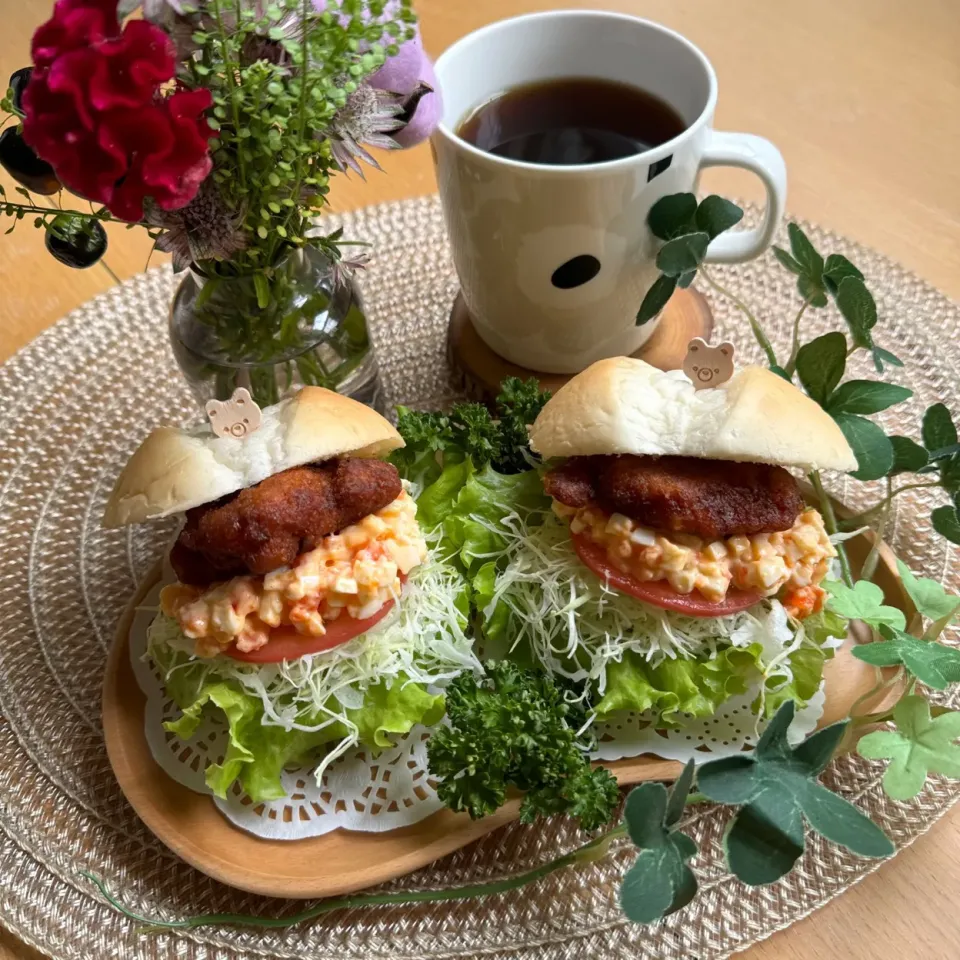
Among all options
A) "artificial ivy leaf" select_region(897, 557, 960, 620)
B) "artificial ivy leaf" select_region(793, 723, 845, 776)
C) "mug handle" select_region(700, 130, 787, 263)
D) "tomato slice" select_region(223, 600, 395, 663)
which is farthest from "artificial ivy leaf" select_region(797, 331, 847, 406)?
"tomato slice" select_region(223, 600, 395, 663)

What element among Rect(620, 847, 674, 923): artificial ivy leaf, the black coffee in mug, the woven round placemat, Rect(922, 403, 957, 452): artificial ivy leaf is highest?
the black coffee in mug

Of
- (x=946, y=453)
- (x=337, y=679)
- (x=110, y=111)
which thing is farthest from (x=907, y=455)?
(x=110, y=111)

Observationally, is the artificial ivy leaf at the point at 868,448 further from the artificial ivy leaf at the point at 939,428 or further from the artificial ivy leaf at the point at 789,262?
the artificial ivy leaf at the point at 789,262

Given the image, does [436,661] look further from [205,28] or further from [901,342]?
[901,342]

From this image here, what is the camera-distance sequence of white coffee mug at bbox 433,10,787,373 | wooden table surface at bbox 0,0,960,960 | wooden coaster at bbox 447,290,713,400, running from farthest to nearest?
wooden table surface at bbox 0,0,960,960 < wooden coaster at bbox 447,290,713,400 < white coffee mug at bbox 433,10,787,373

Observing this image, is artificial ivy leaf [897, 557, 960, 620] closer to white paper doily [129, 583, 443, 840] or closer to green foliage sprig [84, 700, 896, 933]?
green foliage sprig [84, 700, 896, 933]

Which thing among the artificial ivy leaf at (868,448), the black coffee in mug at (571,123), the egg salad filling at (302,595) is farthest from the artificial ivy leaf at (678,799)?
the black coffee in mug at (571,123)
